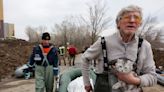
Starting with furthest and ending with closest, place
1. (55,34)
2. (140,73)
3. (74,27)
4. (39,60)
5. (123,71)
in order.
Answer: (55,34), (74,27), (39,60), (140,73), (123,71)

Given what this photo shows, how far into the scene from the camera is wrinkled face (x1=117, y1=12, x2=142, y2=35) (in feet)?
10.1

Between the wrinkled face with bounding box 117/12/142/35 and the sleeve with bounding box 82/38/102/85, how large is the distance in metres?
0.28

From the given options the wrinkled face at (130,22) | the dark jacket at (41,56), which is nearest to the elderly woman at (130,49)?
the wrinkled face at (130,22)

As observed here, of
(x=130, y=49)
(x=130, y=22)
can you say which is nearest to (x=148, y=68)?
(x=130, y=49)

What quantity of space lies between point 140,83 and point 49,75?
4.74 m

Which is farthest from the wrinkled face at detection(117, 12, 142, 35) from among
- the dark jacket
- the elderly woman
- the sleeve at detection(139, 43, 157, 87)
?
the dark jacket

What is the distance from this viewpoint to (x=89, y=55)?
336 cm

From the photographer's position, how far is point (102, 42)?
3229 millimetres

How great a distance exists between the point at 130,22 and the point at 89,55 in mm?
535

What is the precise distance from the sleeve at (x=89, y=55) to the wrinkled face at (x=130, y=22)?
285mm

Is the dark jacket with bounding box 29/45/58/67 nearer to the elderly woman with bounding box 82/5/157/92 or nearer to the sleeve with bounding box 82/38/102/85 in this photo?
the sleeve with bounding box 82/38/102/85

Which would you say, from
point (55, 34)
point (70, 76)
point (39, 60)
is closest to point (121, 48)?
point (39, 60)

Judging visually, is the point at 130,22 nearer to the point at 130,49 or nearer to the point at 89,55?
the point at 130,49

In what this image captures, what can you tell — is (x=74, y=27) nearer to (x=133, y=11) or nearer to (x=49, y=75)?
(x=49, y=75)
